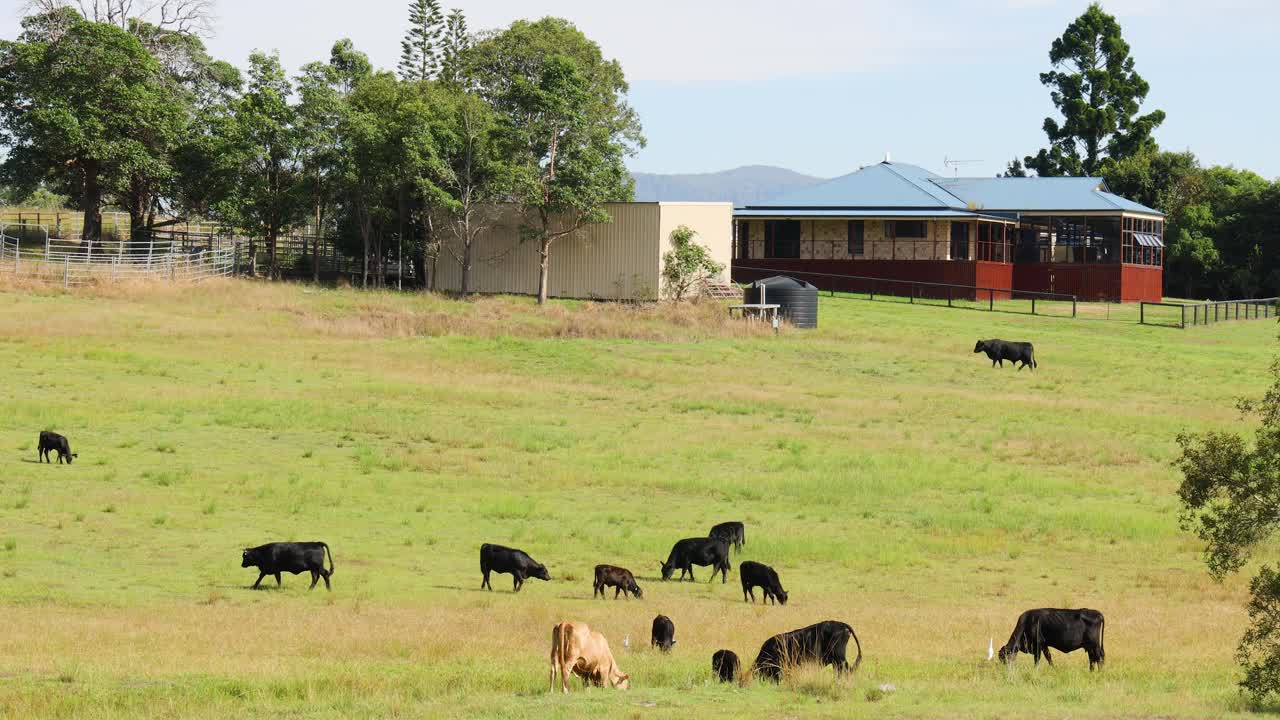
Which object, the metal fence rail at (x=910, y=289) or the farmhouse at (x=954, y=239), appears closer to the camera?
the metal fence rail at (x=910, y=289)

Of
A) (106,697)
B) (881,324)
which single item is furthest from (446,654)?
(881,324)

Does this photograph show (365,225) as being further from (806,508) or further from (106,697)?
(106,697)

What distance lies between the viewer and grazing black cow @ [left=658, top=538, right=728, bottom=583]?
74.8 feet

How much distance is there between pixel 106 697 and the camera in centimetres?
1360

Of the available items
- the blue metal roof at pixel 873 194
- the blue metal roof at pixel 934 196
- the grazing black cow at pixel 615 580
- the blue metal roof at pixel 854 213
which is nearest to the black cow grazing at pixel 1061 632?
the grazing black cow at pixel 615 580

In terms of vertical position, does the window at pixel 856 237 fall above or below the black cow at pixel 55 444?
above

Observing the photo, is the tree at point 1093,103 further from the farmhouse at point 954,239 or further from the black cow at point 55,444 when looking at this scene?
the black cow at point 55,444

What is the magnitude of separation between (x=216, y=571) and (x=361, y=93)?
59.9 metres

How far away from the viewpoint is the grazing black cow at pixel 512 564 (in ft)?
69.9

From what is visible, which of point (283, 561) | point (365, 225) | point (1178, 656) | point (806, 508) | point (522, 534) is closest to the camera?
point (1178, 656)

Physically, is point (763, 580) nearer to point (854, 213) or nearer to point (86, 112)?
point (86, 112)

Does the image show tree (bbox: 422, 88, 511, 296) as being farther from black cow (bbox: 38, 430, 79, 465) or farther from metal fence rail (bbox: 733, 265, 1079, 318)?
black cow (bbox: 38, 430, 79, 465)

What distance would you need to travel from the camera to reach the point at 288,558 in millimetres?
20891

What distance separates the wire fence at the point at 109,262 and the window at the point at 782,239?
101 ft
